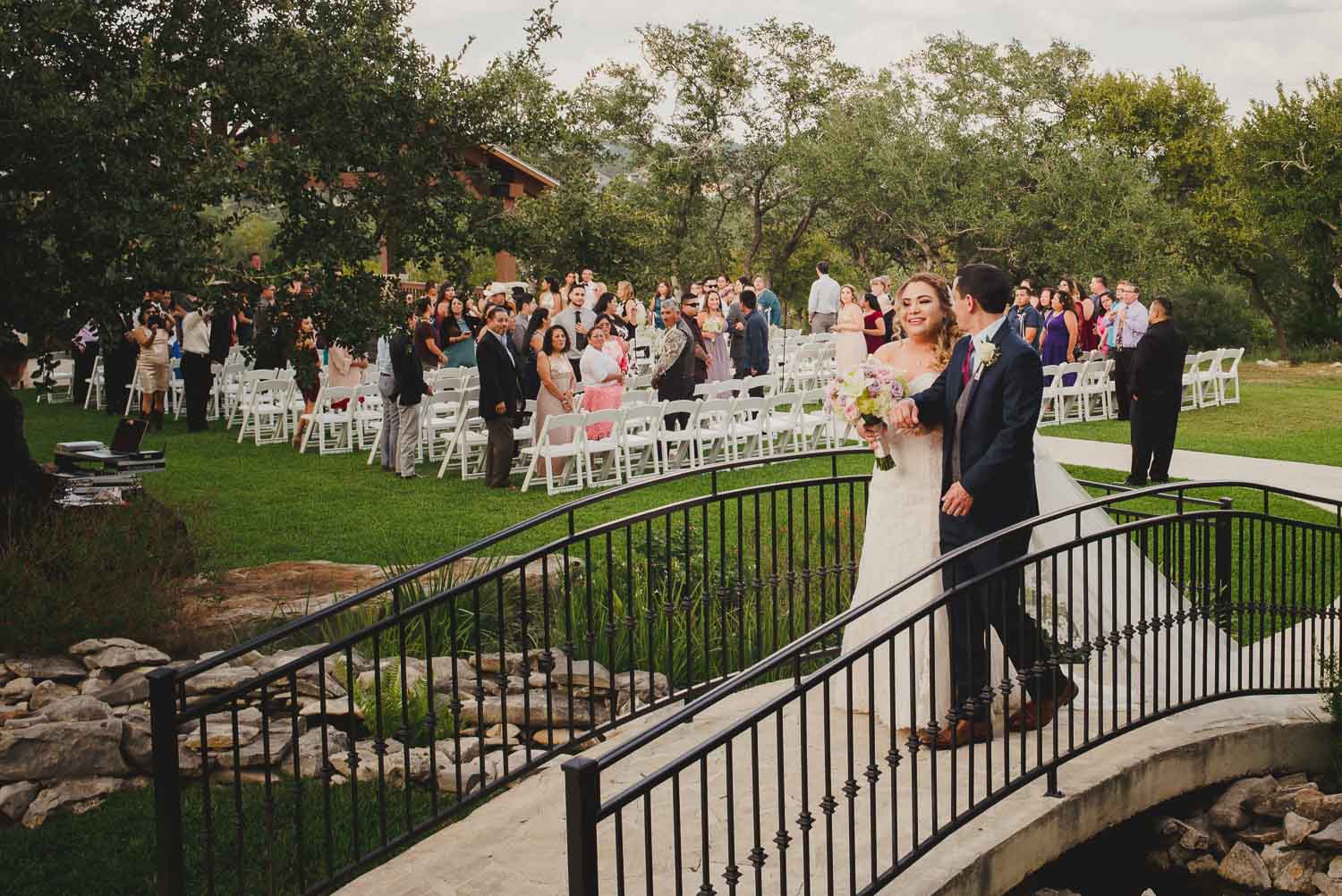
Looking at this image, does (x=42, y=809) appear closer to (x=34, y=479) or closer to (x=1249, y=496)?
(x=34, y=479)

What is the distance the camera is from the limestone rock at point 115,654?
770cm

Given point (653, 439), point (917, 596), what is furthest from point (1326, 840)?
point (653, 439)

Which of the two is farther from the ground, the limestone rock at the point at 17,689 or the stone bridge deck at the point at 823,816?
the limestone rock at the point at 17,689

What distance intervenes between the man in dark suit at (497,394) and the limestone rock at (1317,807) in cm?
897

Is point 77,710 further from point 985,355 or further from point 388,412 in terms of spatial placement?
point 388,412

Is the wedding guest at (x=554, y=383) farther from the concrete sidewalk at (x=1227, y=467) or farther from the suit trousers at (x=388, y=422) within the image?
the concrete sidewalk at (x=1227, y=467)

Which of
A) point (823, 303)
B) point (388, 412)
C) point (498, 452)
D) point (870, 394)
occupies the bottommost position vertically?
point (498, 452)

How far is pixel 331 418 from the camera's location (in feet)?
58.5

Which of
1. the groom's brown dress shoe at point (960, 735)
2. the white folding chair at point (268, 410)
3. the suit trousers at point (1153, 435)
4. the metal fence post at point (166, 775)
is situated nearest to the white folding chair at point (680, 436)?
the suit trousers at point (1153, 435)

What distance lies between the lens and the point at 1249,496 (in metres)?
13.5

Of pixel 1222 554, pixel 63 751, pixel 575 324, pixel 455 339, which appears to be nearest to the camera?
pixel 63 751

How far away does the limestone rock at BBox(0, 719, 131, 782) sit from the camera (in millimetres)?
6406

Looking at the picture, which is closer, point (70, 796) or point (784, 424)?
point (70, 796)

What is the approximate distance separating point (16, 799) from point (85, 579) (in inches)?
97.3
